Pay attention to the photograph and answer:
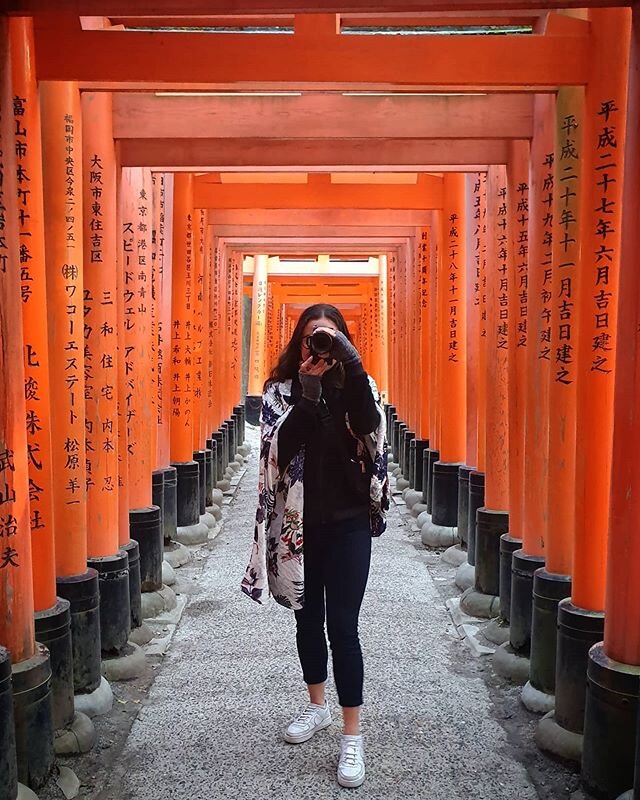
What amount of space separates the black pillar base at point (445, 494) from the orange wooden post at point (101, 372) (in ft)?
12.4

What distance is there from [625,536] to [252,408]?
16.1 meters

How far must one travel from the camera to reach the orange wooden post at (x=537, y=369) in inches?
169

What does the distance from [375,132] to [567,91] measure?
1.10 metres

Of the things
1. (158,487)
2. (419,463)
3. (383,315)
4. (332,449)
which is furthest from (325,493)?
(383,315)

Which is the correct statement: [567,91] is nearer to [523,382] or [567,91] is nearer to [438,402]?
[523,382]

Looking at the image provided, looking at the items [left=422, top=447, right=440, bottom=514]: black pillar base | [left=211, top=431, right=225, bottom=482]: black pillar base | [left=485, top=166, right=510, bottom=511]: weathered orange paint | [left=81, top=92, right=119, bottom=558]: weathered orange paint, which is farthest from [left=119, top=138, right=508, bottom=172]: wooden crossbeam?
[left=211, top=431, right=225, bottom=482]: black pillar base

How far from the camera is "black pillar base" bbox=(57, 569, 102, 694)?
12.5 feet

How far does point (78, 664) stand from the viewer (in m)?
3.85

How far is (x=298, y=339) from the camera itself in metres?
3.10

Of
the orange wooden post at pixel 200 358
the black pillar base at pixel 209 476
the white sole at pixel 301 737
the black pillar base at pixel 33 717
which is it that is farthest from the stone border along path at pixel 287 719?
the black pillar base at pixel 209 476

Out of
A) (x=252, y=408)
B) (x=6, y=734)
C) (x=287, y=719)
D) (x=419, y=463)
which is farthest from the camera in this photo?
(x=252, y=408)

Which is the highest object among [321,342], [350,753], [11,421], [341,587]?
[321,342]

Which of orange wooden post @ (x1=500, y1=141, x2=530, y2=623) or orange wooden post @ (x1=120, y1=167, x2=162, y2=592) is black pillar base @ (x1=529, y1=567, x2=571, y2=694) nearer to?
orange wooden post @ (x1=500, y1=141, x2=530, y2=623)

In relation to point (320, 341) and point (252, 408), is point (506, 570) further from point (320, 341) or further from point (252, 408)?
point (252, 408)
